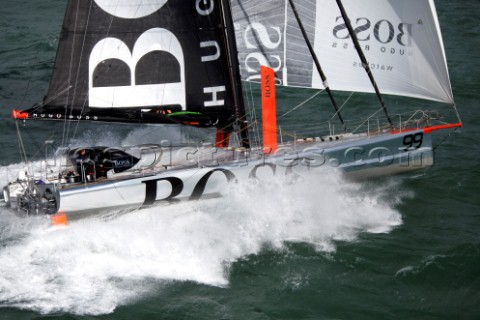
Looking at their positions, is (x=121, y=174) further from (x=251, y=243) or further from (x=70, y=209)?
(x=251, y=243)

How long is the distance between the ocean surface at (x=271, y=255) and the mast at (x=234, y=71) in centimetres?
134

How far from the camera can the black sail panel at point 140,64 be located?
15.1 meters

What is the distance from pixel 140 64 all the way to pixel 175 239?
366cm

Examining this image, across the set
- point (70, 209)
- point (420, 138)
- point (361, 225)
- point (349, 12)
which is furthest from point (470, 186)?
point (70, 209)

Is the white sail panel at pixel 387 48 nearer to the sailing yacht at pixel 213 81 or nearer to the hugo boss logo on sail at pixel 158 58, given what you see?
the sailing yacht at pixel 213 81

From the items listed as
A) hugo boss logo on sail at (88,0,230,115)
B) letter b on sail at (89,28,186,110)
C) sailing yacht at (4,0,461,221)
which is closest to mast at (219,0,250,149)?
sailing yacht at (4,0,461,221)

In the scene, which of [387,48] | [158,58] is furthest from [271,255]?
[387,48]

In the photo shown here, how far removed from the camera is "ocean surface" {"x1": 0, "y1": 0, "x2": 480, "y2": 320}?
12430 mm

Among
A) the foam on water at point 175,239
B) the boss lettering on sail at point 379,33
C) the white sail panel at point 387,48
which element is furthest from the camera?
the boss lettering on sail at point 379,33

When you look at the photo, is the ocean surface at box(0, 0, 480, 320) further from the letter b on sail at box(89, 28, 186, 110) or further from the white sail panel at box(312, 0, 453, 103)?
the letter b on sail at box(89, 28, 186, 110)

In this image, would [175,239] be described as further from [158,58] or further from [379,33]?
[379,33]

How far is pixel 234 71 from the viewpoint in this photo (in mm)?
15562

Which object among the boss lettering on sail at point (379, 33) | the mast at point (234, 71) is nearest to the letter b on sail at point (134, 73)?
the mast at point (234, 71)

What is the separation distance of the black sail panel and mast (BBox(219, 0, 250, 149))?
11 cm
